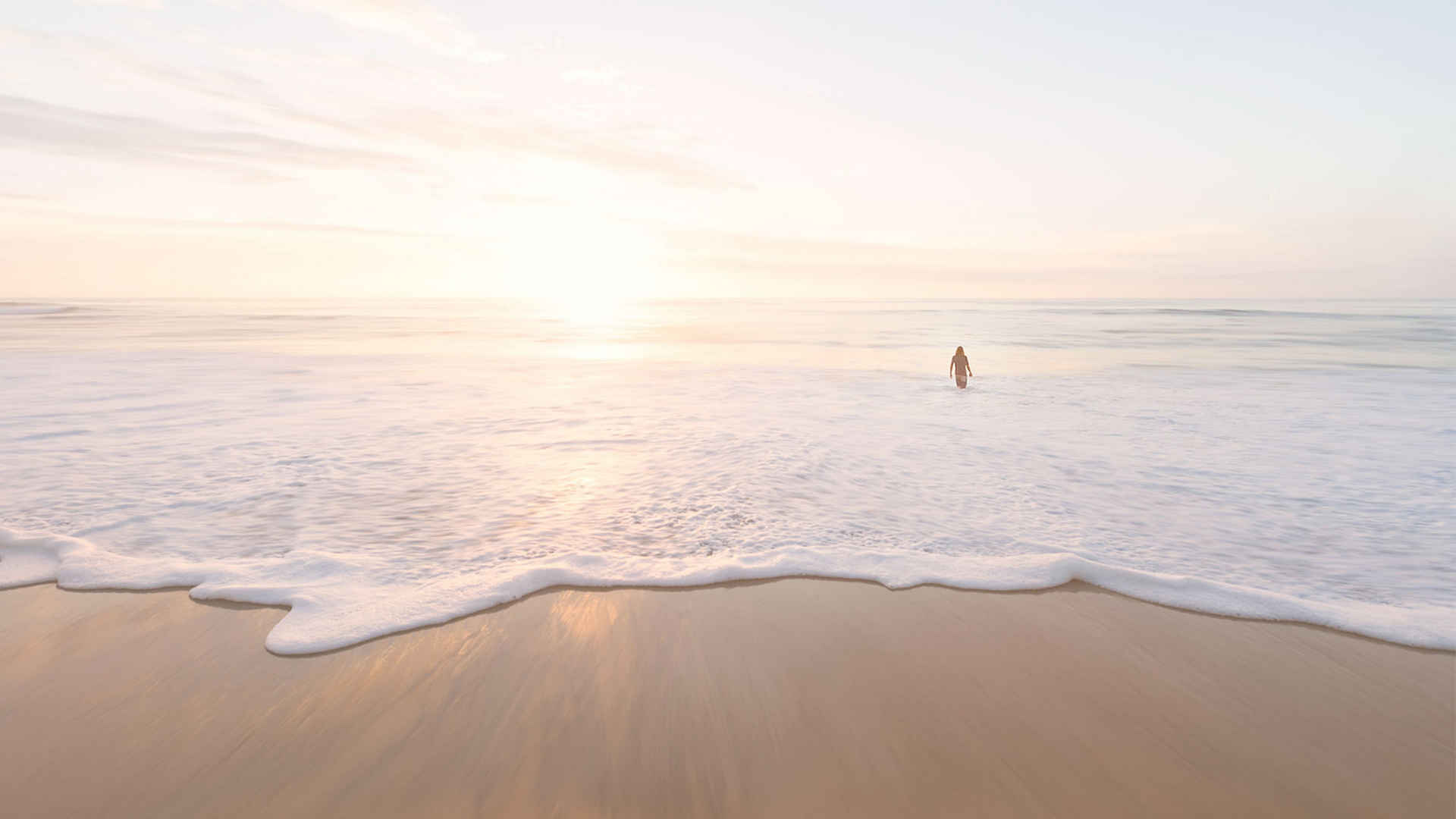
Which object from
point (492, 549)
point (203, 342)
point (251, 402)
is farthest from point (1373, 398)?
point (203, 342)

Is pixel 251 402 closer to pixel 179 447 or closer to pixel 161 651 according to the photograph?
pixel 179 447

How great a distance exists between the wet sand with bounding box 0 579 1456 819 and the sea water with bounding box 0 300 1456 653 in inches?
18.5

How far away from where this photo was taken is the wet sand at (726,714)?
272 cm

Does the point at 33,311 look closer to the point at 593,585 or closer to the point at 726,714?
the point at 593,585

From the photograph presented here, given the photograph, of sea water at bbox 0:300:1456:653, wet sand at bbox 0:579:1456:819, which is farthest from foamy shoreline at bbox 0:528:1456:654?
wet sand at bbox 0:579:1456:819

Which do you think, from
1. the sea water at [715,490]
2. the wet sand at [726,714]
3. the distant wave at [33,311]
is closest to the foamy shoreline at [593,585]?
the sea water at [715,490]

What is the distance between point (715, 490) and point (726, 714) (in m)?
3.91

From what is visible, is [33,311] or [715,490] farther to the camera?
[33,311]

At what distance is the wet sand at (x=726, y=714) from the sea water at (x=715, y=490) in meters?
0.47

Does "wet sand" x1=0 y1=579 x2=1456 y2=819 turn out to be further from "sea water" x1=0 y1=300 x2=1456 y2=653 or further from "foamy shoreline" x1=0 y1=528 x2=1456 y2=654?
"sea water" x1=0 y1=300 x2=1456 y2=653

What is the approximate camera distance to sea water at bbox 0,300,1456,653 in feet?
15.9

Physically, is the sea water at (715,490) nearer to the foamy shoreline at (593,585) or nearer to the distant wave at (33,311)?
the foamy shoreline at (593,585)

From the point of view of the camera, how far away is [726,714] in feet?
10.7

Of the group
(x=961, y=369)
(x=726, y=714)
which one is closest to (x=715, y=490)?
(x=726, y=714)
